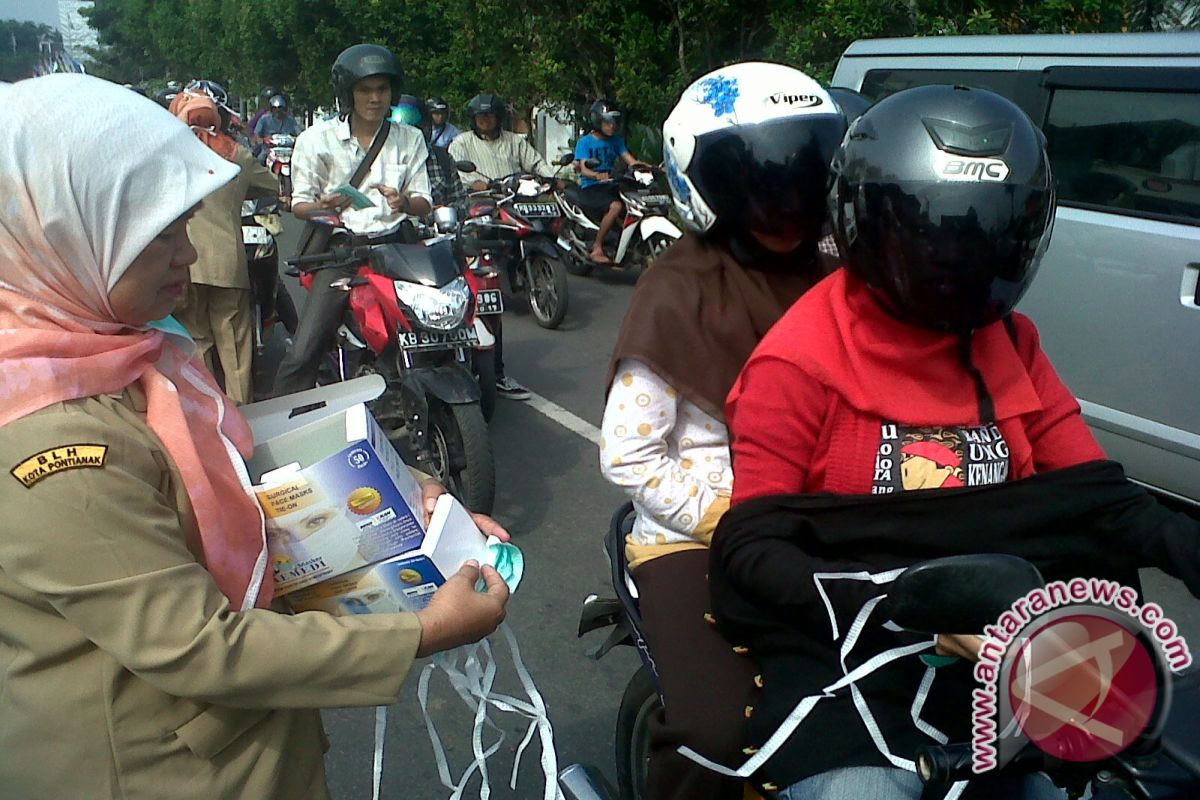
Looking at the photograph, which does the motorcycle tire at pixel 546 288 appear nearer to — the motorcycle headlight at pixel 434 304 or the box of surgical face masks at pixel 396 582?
the motorcycle headlight at pixel 434 304

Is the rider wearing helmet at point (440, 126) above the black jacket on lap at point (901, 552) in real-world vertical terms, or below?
below

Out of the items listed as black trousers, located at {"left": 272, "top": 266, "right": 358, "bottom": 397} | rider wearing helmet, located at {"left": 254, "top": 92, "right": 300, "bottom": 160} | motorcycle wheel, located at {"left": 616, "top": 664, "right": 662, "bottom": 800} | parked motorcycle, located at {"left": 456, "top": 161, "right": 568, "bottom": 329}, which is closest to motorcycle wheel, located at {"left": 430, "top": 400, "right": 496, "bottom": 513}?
black trousers, located at {"left": 272, "top": 266, "right": 358, "bottom": 397}

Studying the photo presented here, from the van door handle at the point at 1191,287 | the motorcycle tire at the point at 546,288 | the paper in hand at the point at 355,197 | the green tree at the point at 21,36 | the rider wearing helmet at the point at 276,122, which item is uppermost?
the van door handle at the point at 1191,287

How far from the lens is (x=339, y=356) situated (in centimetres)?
506

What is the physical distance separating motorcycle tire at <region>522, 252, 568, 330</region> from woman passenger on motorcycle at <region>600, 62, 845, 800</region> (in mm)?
6028

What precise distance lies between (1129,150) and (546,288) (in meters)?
4.86

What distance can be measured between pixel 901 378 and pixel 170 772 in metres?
1.14

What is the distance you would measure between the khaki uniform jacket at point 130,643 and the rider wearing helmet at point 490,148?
8.17m

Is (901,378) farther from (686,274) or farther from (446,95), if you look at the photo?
(446,95)

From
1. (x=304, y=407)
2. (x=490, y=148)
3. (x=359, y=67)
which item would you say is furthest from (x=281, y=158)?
(x=304, y=407)

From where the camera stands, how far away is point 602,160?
33.8ft

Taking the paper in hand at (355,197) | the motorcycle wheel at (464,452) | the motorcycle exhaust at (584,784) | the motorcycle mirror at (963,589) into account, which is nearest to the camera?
the motorcycle mirror at (963,589)

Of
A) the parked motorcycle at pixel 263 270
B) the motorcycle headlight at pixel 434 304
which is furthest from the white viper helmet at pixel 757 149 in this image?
the parked motorcycle at pixel 263 270

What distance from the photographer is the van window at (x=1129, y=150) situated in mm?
3879
